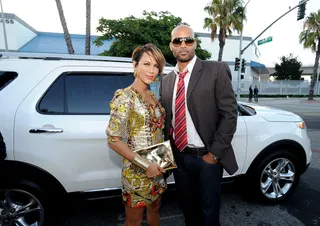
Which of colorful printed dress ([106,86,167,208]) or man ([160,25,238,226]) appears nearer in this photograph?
colorful printed dress ([106,86,167,208])

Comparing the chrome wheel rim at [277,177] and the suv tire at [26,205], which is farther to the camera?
the chrome wheel rim at [277,177]

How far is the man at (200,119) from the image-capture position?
5.41ft

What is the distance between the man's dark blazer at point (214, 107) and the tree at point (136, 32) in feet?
29.5

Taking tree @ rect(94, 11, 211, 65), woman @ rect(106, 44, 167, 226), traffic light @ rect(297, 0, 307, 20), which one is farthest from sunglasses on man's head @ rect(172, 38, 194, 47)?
traffic light @ rect(297, 0, 307, 20)

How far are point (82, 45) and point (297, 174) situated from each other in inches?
1208

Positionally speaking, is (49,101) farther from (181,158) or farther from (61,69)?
(181,158)

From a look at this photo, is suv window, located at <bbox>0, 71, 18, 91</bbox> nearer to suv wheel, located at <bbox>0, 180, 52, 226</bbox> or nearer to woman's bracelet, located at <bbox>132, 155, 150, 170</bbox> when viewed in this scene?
suv wheel, located at <bbox>0, 180, 52, 226</bbox>

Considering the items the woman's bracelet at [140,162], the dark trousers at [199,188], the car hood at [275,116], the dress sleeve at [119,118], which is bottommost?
the dark trousers at [199,188]

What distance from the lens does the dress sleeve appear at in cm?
135

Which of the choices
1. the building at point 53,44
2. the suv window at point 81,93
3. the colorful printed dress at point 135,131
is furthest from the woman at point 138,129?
the building at point 53,44

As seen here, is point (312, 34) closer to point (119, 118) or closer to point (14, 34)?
point (119, 118)

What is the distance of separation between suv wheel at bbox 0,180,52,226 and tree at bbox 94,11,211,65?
8.68m

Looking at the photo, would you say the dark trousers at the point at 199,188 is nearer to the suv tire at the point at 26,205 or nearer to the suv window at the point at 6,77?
the suv tire at the point at 26,205

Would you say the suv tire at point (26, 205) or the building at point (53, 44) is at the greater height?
the building at point (53, 44)
